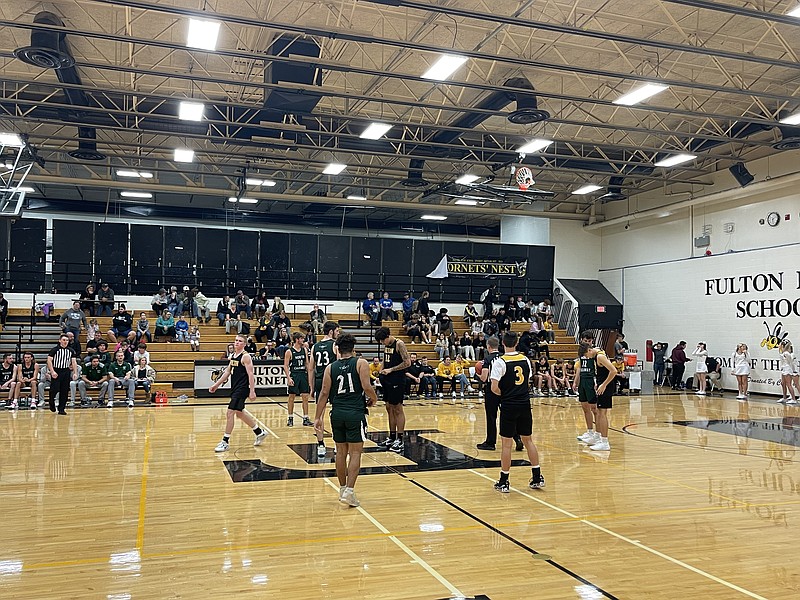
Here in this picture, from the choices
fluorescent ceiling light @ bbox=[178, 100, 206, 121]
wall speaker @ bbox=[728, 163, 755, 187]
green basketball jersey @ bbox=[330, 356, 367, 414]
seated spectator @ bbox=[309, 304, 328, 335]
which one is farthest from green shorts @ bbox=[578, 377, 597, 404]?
wall speaker @ bbox=[728, 163, 755, 187]

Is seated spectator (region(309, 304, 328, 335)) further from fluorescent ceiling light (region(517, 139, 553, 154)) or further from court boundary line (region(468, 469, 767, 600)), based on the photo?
court boundary line (region(468, 469, 767, 600))

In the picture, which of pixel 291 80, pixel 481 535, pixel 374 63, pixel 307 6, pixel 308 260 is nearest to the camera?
pixel 481 535

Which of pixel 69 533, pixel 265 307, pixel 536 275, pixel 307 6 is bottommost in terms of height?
pixel 69 533

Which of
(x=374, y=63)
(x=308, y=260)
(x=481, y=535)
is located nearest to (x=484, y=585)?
(x=481, y=535)

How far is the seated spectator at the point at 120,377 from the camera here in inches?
659

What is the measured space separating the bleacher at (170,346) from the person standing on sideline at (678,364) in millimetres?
8619

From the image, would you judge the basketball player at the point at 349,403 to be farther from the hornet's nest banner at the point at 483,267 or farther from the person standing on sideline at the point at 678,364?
the hornet's nest banner at the point at 483,267

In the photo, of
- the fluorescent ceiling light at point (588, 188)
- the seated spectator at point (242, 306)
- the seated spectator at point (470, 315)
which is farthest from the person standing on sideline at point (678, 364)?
the seated spectator at point (242, 306)

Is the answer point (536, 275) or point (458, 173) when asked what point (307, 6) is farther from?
point (536, 275)

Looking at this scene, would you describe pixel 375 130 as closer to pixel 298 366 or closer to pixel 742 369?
pixel 298 366

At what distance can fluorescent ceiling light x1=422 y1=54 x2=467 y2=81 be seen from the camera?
43.7 feet

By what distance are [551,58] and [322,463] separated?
11.7 meters

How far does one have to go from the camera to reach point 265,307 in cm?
2425

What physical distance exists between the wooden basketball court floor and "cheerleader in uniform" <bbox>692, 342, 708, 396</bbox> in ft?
35.8
